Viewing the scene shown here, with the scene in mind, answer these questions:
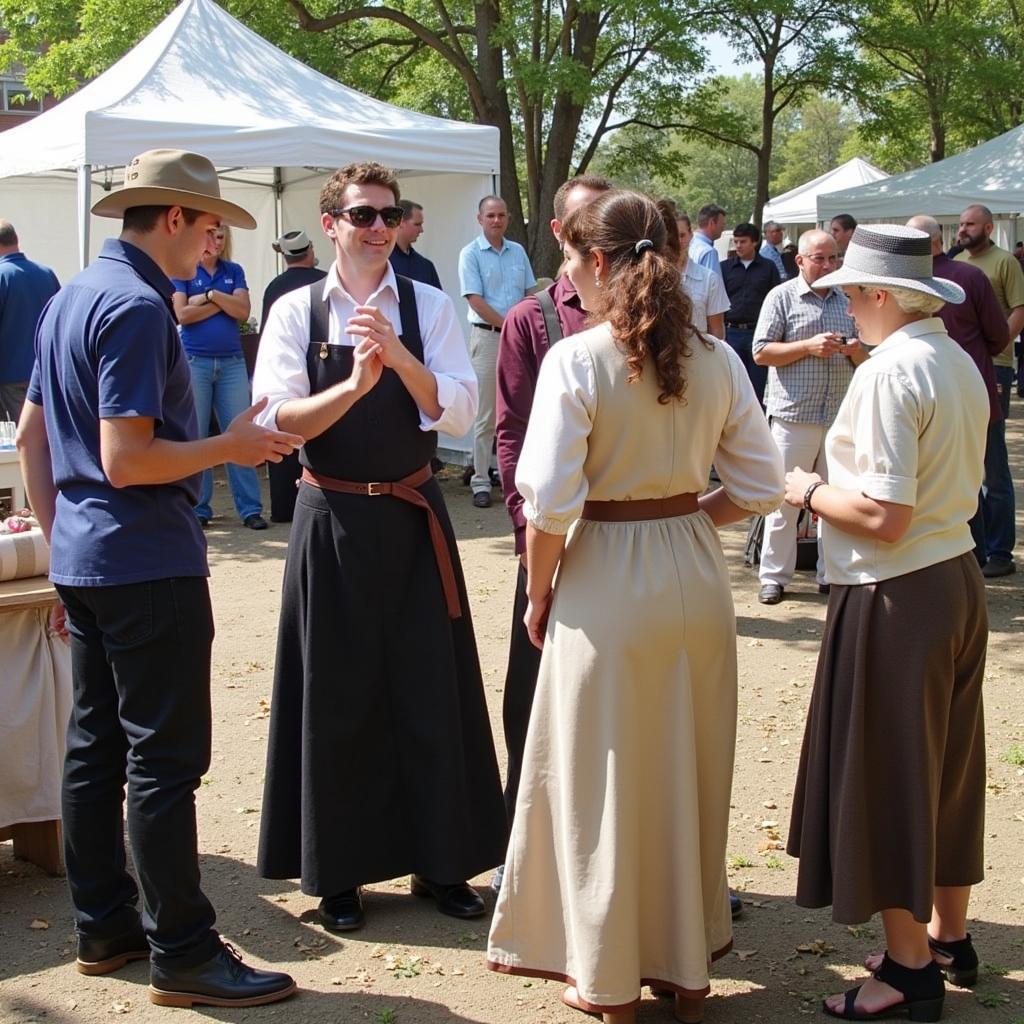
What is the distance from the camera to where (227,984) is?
3338 mm

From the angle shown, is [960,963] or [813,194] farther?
[813,194]

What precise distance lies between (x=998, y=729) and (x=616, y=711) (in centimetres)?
302

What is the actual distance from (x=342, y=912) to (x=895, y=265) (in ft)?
7.56

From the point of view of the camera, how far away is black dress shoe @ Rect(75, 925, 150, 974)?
137 inches

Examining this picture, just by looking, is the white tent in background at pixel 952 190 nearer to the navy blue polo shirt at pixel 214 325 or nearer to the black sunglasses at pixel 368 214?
the navy blue polo shirt at pixel 214 325

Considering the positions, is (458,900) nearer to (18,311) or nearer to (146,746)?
(146,746)

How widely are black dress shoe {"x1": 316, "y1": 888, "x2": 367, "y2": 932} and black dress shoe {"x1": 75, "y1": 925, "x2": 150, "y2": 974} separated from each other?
0.51 metres

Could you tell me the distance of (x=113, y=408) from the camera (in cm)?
300

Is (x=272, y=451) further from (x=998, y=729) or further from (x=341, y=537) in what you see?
(x=998, y=729)

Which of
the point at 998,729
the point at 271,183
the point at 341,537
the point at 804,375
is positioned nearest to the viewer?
the point at 341,537

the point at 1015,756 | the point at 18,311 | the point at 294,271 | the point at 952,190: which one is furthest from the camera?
the point at 952,190

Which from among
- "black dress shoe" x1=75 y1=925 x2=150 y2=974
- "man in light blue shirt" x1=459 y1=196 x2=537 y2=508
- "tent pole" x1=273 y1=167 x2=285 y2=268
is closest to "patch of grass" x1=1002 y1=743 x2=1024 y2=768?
"black dress shoe" x1=75 y1=925 x2=150 y2=974

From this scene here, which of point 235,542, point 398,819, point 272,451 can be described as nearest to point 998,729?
point 398,819

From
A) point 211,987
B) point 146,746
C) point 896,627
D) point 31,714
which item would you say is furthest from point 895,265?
point 31,714
